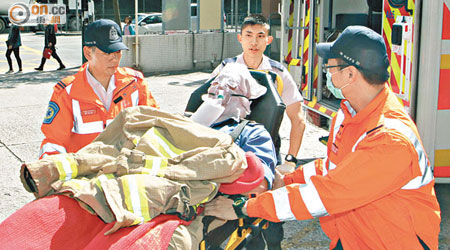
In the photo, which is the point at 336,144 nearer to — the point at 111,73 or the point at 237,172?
the point at 237,172

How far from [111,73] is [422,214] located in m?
1.89

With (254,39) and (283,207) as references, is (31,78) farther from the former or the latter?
(283,207)

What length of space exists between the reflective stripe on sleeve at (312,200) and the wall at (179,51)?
447 inches

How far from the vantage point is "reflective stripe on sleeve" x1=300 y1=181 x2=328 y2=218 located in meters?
2.25

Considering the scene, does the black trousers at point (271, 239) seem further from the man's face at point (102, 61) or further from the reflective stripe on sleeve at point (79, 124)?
the man's face at point (102, 61)

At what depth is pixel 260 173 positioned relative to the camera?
8.52ft

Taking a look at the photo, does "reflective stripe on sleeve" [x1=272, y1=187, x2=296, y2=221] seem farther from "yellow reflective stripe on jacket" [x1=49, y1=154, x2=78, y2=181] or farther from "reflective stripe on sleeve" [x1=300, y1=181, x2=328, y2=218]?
"yellow reflective stripe on jacket" [x1=49, y1=154, x2=78, y2=181]

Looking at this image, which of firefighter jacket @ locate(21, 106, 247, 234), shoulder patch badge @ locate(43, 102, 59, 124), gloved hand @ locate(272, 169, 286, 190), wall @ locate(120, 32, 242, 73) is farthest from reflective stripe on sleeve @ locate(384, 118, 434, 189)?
wall @ locate(120, 32, 242, 73)

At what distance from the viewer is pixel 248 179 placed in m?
2.55

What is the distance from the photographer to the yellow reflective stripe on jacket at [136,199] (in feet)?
6.89

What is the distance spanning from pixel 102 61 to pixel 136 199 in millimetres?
1306

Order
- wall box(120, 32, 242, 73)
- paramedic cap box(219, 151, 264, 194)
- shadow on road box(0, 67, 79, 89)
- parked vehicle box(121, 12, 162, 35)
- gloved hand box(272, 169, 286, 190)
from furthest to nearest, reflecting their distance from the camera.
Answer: parked vehicle box(121, 12, 162, 35) < wall box(120, 32, 242, 73) < shadow on road box(0, 67, 79, 89) < gloved hand box(272, 169, 286, 190) < paramedic cap box(219, 151, 264, 194)

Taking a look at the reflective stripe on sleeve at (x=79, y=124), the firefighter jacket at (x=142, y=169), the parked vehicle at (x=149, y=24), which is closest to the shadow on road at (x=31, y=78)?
the parked vehicle at (x=149, y=24)

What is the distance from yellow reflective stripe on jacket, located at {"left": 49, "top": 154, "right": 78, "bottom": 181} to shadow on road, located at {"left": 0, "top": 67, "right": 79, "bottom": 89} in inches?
389
